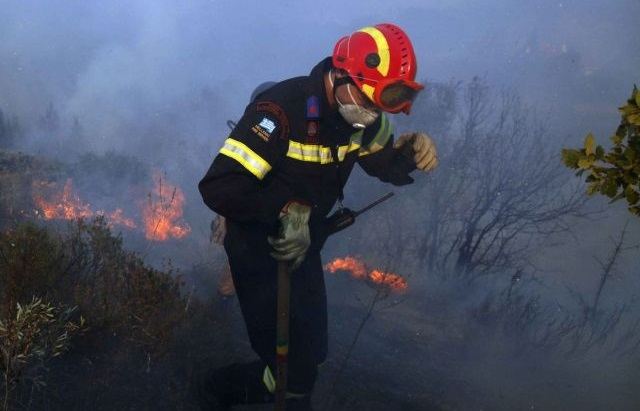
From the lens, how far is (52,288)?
3232mm

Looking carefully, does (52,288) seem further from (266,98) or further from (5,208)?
(5,208)

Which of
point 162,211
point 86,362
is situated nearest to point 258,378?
point 86,362

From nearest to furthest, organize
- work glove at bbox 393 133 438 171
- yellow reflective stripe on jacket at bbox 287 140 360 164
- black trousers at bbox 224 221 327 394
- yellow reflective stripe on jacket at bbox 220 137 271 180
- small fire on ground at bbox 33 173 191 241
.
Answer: yellow reflective stripe on jacket at bbox 220 137 271 180
yellow reflective stripe on jacket at bbox 287 140 360 164
black trousers at bbox 224 221 327 394
work glove at bbox 393 133 438 171
small fire on ground at bbox 33 173 191 241

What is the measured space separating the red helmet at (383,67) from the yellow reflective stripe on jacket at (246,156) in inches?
26.4

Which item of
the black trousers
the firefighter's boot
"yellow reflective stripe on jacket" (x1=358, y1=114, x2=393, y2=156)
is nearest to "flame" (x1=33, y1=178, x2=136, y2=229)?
the firefighter's boot

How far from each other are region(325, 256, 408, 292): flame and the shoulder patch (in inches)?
213

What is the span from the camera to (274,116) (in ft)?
8.34

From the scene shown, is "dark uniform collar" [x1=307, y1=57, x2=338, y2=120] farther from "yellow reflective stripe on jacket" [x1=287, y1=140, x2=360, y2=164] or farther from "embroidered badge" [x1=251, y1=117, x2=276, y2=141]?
"embroidered badge" [x1=251, y1=117, x2=276, y2=141]

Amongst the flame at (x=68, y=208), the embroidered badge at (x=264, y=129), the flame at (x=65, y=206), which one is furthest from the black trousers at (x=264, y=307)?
the flame at (x=65, y=206)

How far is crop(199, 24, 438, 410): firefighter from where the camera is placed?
2.51 meters

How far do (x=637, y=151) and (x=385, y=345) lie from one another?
15.4 feet

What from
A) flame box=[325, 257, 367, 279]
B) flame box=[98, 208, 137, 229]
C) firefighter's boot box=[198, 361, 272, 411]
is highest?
flame box=[98, 208, 137, 229]

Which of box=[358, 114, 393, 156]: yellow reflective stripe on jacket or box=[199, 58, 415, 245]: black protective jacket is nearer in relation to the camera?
box=[199, 58, 415, 245]: black protective jacket

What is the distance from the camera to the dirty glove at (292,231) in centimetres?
255
